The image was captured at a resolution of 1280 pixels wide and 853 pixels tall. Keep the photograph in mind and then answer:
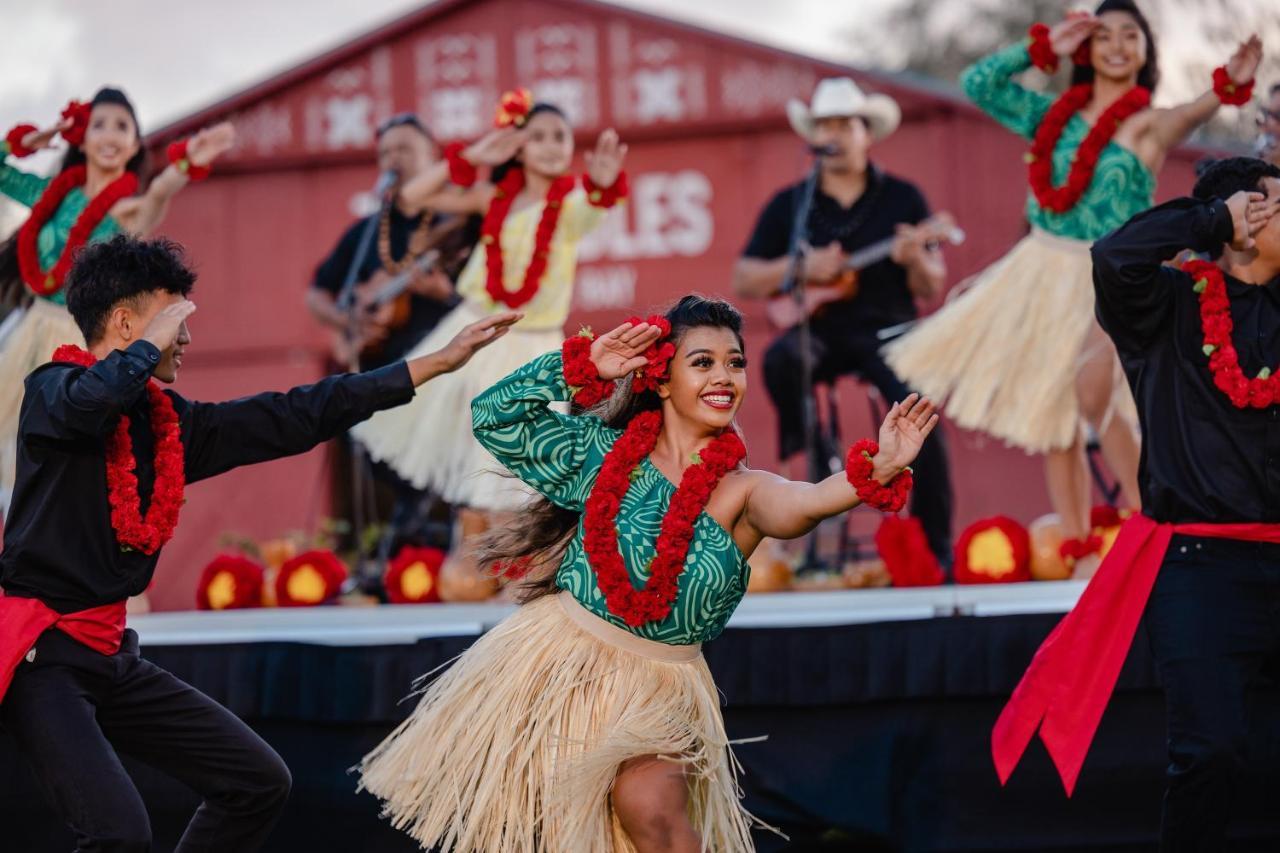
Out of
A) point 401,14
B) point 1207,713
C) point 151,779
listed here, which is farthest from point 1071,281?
point 401,14

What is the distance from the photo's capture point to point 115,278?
291 centimetres

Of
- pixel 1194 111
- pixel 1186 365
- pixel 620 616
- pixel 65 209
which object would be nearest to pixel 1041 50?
pixel 1194 111

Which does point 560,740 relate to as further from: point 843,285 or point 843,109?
point 843,109

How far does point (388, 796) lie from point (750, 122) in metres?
5.87

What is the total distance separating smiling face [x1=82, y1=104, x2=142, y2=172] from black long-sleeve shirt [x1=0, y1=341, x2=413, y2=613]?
73.8 inches

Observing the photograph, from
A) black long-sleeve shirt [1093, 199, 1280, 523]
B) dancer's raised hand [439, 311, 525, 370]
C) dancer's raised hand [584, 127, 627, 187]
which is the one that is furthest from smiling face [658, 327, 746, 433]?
dancer's raised hand [584, 127, 627, 187]

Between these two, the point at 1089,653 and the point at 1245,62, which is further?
the point at 1245,62

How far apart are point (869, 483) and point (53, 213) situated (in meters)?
3.09

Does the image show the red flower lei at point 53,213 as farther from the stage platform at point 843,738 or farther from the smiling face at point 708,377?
the smiling face at point 708,377

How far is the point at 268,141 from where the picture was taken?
8.87 m

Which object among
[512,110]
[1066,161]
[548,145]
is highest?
[512,110]

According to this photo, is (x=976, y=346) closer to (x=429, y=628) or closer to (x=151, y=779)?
(x=429, y=628)

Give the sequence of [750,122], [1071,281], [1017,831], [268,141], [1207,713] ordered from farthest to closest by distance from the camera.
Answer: [268,141] < [750,122] < [1071,281] < [1017,831] < [1207,713]

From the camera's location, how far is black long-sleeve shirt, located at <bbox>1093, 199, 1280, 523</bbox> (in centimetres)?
288
